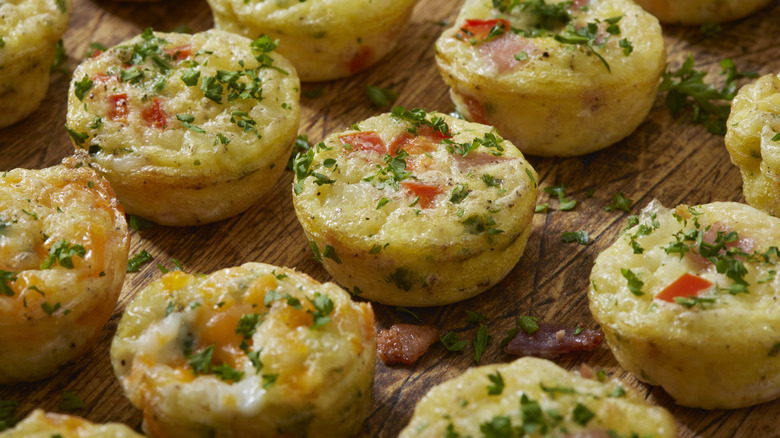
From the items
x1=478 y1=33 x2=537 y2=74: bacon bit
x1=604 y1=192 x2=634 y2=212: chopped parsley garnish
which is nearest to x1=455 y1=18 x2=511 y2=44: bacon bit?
x1=478 y1=33 x2=537 y2=74: bacon bit

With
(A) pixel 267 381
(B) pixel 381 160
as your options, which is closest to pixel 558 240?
(B) pixel 381 160

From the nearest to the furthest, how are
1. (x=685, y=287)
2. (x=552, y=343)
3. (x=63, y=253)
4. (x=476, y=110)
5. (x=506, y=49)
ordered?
(x=685, y=287) < (x=63, y=253) < (x=552, y=343) < (x=506, y=49) < (x=476, y=110)

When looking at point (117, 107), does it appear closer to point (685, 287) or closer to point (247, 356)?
point (247, 356)

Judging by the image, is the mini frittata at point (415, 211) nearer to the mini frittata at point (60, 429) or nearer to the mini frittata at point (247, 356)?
the mini frittata at point (247, 356)

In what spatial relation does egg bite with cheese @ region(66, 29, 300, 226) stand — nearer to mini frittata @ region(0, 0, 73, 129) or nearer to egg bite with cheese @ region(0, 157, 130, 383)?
egg bite with cheese @ region(0, 157, 130, 383)

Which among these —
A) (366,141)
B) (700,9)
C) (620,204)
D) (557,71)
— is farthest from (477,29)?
(700,9)

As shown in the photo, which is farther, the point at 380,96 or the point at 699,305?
the point at 380,96

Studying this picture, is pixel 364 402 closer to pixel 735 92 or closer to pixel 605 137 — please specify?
pixel 605 137

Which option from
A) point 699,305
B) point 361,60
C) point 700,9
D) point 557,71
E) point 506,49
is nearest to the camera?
point 699,305
